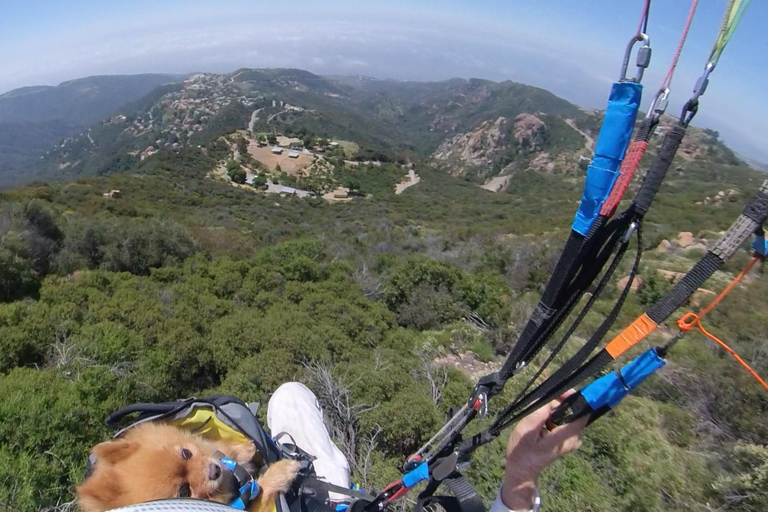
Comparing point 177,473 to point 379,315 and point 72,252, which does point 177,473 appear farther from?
point 72,252

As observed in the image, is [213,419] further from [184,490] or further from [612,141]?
[612,141]

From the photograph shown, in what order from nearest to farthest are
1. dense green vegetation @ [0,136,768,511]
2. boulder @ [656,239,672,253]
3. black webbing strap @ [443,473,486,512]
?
black webbing strap @ [443,473,486,512], dense green vegetation @ [0,136,768,511], boulder @ [656,239,672,253]

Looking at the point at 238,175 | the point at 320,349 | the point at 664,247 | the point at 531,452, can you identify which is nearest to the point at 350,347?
the point at 320,349

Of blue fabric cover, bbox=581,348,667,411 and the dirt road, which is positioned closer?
blue fabric cover, bbox=581,348,667,411

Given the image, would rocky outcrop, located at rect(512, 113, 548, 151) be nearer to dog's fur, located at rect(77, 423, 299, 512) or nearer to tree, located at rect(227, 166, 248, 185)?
tree, located at rect(227, 166, 248, 185)

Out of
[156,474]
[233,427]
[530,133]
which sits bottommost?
[530,133]

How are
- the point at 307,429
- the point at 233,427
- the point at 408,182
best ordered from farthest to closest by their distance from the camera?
the point at 408,182, the point at 307,429, the point at 233,427

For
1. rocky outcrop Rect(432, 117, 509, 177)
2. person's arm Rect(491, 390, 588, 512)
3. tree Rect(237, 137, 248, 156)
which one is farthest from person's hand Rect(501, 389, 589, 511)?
rocky outcrop Rect(432, 117, 509, 177)
